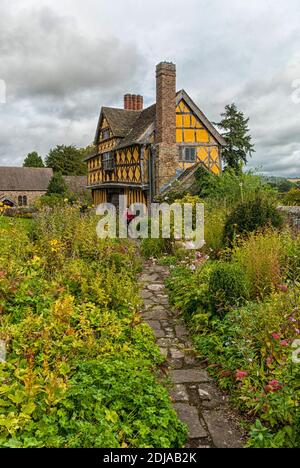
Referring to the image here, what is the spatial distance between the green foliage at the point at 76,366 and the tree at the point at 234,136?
25.7 metres

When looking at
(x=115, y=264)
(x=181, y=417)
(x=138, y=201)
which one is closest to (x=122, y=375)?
(x=181, y=417)

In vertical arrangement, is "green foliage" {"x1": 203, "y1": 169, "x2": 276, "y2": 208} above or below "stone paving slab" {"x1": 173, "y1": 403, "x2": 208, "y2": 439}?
above

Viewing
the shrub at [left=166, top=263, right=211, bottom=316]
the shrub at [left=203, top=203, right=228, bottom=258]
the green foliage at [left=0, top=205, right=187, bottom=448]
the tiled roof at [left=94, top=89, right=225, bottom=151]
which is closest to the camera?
the green foliage at [left=0, top=205, right=187, bottom=448]

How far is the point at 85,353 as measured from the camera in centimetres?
372

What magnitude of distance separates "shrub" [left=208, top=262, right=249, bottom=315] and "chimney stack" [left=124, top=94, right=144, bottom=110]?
21.5 m

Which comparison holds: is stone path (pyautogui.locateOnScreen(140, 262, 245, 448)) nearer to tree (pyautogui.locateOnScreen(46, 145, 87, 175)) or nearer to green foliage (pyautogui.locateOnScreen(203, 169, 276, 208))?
green foliage (pyautogui.locateOnScreen(203, 169, 276, 208))

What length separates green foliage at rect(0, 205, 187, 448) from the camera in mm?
2664

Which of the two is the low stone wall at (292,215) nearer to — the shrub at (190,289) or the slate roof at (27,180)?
the shrub at (190,289)

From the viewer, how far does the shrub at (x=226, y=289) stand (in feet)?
15.7

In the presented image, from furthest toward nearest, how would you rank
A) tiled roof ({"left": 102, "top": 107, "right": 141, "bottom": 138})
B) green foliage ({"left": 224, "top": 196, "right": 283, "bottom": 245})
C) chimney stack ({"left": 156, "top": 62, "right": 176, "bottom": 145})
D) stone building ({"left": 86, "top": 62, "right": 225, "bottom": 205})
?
tiled roof ({"left": 102, "top": 107, "right": 141, "bottom": 138}) < stone building ({"left": 86, "top": 62, "right": 225, "bottom": 205}) < chimney stack ({"left": 156, "top": 62, "right": 176, "bottom": 145}) < green foliage ({"left": 224, "top": 196, "right": 283, "bottom": 245})

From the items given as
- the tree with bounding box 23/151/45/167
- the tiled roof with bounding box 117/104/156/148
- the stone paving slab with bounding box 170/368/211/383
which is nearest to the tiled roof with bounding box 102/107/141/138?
the tiled roof with bounding box 117/104/156/148

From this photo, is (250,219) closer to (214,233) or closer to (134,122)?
(214,233)

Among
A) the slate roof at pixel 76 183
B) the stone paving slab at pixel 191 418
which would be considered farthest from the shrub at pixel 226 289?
the slate roof at pixel 76 183

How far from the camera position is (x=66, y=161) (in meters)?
52.2
